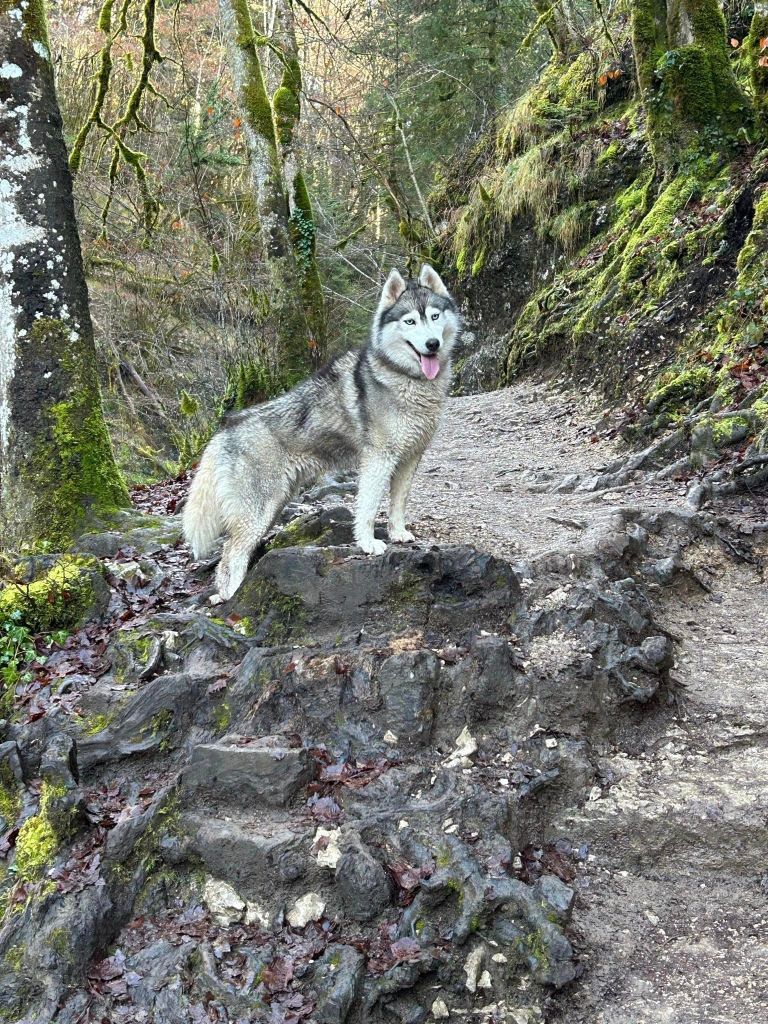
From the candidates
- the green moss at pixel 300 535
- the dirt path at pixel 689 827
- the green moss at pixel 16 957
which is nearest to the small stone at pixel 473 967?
the dirt path at pixel 689 827

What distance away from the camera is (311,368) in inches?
430

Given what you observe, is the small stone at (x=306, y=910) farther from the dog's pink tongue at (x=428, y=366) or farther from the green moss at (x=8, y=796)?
the dog's pink tongue at (x=428, y=366)

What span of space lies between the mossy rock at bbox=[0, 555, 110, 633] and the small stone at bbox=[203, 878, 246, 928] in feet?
7.56

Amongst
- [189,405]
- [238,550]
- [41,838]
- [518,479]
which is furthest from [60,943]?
[189,405]

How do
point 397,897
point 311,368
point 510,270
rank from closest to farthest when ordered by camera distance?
point 397,897
point 311,368
point 510,270

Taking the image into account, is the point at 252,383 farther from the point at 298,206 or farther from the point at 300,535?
the point at 300,535

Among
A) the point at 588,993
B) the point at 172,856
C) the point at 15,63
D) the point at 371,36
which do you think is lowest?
the point at 588,993

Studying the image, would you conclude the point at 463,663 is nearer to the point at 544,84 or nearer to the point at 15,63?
the point at 15,63

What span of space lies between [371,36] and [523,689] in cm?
1860

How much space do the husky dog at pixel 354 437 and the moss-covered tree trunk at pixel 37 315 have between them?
1175 mm

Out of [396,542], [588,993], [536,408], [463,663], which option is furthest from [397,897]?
[536,408]

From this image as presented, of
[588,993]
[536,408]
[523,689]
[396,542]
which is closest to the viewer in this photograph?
[588,993]

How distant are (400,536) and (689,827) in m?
2.77

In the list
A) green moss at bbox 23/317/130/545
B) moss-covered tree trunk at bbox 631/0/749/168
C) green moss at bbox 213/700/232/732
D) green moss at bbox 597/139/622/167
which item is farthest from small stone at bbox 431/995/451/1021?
green moss at bbox 597/139/622/167
